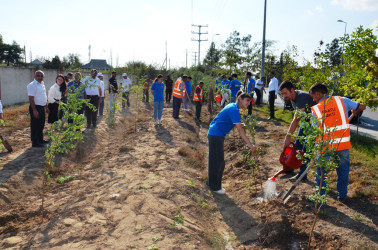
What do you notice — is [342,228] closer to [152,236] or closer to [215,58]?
[152,236]

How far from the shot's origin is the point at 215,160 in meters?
4.99

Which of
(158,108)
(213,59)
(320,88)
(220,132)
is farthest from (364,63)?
(213,59)

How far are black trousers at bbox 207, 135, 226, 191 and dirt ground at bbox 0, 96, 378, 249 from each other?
0.23 meters

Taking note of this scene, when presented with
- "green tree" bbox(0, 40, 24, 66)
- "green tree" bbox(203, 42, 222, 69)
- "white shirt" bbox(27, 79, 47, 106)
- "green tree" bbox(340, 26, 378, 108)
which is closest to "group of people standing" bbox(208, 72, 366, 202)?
"green tree" bbox(340, 26, 378, 108)

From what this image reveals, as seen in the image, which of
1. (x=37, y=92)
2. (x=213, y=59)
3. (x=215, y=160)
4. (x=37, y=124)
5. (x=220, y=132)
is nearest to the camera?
(x=220, y=132)

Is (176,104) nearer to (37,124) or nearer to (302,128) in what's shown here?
(37,124)

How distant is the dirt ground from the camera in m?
3.50

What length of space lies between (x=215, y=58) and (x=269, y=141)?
2897 centimetres

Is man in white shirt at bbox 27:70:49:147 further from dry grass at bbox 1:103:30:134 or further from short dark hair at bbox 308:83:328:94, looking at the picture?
short dark hair at bbox 308:83:328:94

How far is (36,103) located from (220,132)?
4.25 m

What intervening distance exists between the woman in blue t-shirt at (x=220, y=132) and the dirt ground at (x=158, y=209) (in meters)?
0.32

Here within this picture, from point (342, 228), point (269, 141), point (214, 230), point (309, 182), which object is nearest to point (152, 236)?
point (214, 230)

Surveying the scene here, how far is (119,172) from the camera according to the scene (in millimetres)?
5637

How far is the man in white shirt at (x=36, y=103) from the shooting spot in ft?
21.6
